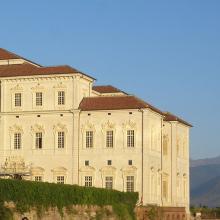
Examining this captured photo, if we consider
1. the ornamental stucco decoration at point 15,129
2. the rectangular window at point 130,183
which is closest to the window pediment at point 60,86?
the ornamental stucco decoration at point 15,129

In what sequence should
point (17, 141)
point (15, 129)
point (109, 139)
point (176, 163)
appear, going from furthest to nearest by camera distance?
point (176, 163)
point (15, 129)
point (17, 141)
point (109, 139)

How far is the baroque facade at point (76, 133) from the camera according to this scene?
6350cm

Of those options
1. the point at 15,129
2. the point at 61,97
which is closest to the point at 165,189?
the point at 61,97

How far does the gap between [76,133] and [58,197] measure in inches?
709

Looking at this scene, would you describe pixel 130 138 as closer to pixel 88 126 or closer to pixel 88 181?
pixel 88 126

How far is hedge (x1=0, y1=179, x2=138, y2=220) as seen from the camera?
4194 centimetres

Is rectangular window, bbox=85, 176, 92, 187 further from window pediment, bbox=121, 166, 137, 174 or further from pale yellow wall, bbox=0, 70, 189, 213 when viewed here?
window pediment, bbox=121, 166, 137, 174

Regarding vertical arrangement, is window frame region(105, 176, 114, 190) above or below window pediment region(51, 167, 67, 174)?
below

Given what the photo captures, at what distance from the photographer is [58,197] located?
154 ft

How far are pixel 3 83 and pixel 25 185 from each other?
963 inches

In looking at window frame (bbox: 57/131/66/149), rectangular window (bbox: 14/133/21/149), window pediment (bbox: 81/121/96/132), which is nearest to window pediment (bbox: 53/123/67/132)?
A: window frame (bbox: 57/131/66/149)

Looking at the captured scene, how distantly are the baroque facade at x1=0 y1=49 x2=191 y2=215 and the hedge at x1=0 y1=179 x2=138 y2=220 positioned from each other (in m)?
4.81

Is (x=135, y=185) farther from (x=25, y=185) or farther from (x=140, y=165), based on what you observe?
(x=25, y=185)

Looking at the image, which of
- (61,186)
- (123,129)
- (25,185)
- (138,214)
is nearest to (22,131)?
(123,129)
